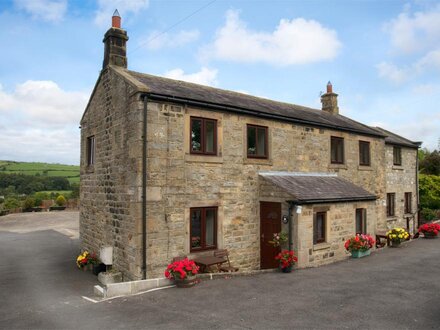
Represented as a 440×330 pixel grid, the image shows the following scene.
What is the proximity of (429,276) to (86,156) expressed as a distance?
13284 millimetres

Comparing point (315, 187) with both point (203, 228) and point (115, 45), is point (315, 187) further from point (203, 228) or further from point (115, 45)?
point (115, 45)

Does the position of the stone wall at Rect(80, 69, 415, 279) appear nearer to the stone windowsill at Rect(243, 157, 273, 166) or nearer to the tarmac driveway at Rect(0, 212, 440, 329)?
the stone windowsill at Rect(243, 157, 273, 166)

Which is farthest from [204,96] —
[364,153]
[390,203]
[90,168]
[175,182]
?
[390,203]

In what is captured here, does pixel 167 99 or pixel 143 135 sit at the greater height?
pixel 167 99

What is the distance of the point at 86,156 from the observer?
1463 centimetres

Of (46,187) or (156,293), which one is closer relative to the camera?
(156,293)

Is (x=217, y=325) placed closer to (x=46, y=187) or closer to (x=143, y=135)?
(x=143, y=135)

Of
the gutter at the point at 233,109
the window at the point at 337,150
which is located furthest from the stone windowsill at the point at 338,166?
the gutter at the point at 233,109

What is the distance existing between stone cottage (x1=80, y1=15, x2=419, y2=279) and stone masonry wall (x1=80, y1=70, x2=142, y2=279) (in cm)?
4

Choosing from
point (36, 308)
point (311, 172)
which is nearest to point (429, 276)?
point (311, 172)

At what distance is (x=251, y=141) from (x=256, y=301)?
6.28 meters

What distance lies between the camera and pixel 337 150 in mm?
16484

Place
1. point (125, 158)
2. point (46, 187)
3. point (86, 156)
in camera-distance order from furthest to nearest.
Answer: point (46, 187)
point (86, 156)
point (125, 158)

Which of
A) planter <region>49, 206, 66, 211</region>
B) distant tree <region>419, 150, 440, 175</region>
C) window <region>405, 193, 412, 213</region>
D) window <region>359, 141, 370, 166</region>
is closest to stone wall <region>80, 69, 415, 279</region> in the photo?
window <region>359, 141, 370, 166</region>
